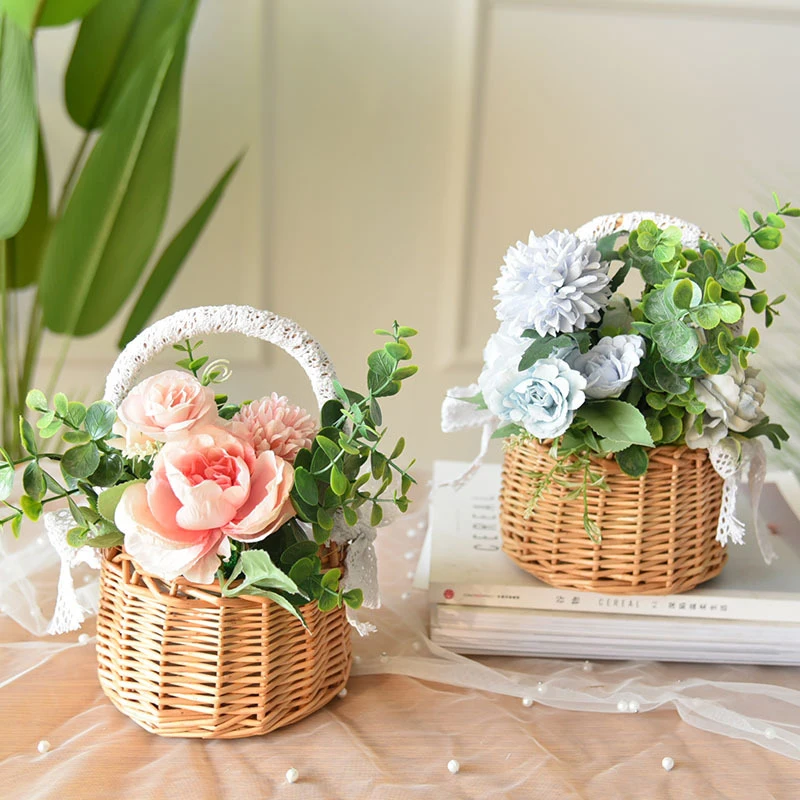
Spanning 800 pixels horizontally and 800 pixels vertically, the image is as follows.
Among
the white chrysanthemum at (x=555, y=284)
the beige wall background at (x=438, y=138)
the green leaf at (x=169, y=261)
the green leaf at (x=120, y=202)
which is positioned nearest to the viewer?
the white chrysanthemum at (x=555, y=284)

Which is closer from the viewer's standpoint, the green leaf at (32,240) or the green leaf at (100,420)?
the green leaf at (100,420)

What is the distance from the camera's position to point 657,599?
0.72m

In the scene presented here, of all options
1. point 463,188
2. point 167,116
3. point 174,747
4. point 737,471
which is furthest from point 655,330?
point 463,188

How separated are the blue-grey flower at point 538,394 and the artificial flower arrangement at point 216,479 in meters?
0.13

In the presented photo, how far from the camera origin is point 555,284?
24.7 inches

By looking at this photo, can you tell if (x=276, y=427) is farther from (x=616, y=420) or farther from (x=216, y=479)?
(x=616, y=420)

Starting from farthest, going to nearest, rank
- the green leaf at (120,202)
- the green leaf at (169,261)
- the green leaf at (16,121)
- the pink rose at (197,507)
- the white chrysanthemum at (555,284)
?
1. the green leaf at (169,261)
2. the green leaf at (120,202)
3. the green leaf at (16,121)
4. the white chrysanthemum at (555,284)
5. the pink rose at (197,507)

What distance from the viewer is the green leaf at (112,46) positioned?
47.1 inches

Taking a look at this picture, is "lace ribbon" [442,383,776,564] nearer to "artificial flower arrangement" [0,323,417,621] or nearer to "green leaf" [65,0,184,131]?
"artificial flower arrangement" [0,323,417,621]

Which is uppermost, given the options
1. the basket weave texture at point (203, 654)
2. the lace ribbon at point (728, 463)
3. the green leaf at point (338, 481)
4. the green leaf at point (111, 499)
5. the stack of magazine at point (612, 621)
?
the green leaf at point (338, 481)

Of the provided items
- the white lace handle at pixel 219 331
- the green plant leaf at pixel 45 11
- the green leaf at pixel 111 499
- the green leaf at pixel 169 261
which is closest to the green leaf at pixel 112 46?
the green plant leaf at pixel 45 11

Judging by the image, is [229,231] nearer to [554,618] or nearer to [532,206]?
[532,206]

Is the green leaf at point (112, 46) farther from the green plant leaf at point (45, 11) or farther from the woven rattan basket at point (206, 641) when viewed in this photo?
the woven rattan basket at point (206, 641)

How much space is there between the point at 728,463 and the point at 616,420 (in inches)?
4.3
